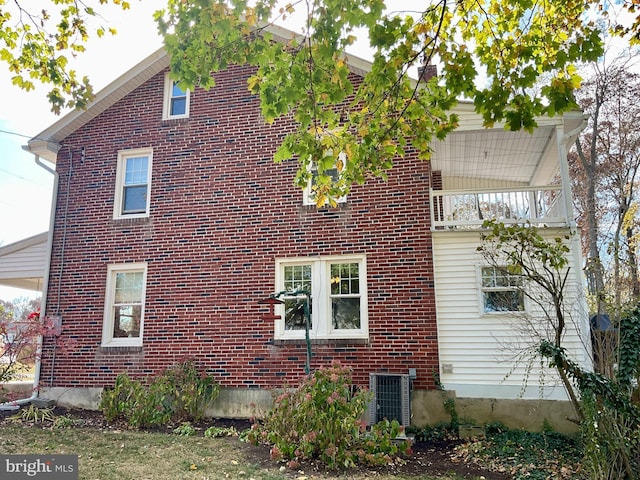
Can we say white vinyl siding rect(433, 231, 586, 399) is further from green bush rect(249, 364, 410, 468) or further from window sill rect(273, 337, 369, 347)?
green bush rect(249, 364, 410, 468)

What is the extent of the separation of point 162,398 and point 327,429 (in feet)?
13.9

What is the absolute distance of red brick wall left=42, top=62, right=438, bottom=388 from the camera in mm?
9507

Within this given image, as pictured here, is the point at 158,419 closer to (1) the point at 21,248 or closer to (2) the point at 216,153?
(2) the point at 216,153

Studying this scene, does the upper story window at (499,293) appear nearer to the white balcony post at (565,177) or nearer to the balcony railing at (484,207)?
the balcony railing at (484,207)

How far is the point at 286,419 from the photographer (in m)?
6.89

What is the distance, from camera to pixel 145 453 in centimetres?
704

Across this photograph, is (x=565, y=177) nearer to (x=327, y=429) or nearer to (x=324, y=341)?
(x=324, y=341)

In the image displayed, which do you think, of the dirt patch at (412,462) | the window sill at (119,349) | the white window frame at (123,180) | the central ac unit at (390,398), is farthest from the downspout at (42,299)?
the central ac unit at (390,398)

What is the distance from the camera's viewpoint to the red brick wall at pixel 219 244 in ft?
31.2

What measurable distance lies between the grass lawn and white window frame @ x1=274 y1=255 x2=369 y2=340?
253 centimetres

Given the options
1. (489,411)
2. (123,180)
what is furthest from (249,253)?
(489,411)

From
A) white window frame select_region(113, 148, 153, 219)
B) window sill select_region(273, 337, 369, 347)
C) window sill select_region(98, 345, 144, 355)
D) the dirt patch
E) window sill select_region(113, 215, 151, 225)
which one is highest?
white window frame select_region(113, 148, 153, 219)

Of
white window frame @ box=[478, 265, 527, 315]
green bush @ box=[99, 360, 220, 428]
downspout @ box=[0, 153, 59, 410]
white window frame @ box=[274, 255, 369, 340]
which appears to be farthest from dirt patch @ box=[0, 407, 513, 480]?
white window frame @ box=[478, 265, 527, 315]

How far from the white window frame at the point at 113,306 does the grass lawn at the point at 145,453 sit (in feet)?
7.57
